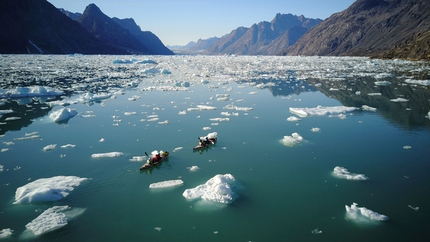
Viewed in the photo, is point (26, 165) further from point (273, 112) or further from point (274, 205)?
point (273, 112)

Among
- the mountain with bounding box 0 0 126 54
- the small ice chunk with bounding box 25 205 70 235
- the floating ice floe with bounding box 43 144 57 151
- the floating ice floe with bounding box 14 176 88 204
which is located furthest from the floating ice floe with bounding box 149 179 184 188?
the mountain with bounding box 0 0 126 54

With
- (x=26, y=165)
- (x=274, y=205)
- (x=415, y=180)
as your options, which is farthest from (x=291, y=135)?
(x=26, y=165)

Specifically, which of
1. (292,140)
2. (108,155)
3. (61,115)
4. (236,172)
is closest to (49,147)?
(108,155)

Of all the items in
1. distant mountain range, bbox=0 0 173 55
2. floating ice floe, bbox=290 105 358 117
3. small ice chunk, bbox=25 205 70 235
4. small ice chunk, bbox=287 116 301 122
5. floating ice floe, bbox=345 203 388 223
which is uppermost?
distant mountain range, bbox=0 0 173 55

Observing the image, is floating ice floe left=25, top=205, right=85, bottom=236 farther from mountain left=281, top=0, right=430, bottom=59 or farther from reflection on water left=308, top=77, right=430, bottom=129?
mountain left=281, top=0, right=430, bottom=59

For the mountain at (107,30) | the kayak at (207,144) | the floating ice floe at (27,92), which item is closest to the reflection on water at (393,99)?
the kayak at (207,144)
